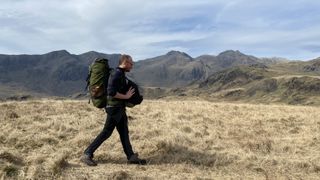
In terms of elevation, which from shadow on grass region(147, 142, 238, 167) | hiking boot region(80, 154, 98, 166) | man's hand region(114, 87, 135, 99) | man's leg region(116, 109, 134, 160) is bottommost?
shadow on grass region(147, 142, 238, 167)

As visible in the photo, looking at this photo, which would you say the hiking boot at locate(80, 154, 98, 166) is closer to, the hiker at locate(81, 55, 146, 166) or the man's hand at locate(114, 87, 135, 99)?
the hiker at locate(81, 55, 146, 166)

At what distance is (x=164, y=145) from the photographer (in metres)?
13.7

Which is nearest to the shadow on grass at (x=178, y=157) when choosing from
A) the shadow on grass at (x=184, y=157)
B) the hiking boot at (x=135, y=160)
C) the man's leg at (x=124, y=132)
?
the shadow on grass at (x=184, y=157)

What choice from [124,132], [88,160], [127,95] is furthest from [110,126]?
[88,160]

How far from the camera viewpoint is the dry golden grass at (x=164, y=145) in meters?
10.9

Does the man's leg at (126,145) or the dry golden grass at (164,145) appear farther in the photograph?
the man's leg at (126,145)

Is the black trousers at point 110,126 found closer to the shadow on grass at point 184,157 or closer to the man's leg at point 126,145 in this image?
the man's leg at point 126,145

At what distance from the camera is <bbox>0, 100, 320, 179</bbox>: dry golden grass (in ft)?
35.7

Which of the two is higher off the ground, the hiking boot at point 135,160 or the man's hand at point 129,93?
the man's hand at point 129,93

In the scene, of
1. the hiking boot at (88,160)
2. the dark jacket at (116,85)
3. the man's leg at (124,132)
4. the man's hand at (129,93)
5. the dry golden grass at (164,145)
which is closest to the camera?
the dry golden grass at (164,145)

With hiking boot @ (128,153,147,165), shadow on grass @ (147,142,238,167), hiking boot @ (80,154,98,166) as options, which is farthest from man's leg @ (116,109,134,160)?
hiking boot @ (80,154,98,166)

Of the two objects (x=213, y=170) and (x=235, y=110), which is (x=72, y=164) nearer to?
(x=213, y=170)

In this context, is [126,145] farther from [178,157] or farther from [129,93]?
[178,157]

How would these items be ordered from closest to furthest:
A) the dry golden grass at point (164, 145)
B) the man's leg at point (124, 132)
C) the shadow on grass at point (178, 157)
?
1. the dry golden grass at point (164, 145)
2. the man's leg at point (124, 132)
3. the shadow on grass at point (178, 157)
